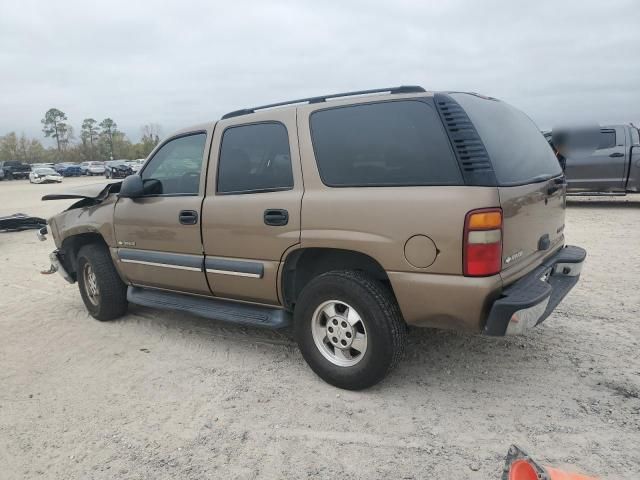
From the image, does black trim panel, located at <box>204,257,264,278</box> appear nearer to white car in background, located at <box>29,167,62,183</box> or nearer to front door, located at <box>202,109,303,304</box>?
front door, located at <box>202,109,303,304</box>

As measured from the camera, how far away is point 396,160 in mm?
2973

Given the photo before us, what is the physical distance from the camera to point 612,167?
10.4 metres

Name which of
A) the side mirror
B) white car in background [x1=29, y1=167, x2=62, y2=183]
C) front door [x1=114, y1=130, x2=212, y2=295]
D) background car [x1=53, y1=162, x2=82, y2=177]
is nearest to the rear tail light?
front door [x1=114, y1=130, x2=212, y2=295]

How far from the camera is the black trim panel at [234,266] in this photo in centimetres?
354

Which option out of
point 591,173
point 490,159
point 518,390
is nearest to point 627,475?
point 518,390

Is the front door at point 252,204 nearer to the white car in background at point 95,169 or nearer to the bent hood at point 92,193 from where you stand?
the bent hood at point 92,193

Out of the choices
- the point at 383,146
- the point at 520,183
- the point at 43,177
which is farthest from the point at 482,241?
the point at 43,177

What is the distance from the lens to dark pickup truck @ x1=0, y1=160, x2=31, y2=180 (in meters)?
43.4

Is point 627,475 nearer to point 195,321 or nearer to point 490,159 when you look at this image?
point 490,159

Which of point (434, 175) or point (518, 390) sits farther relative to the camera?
point (518, 390)

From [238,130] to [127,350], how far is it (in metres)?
2.09

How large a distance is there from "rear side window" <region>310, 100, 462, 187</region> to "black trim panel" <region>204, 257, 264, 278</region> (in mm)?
831

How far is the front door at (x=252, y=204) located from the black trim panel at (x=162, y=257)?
0.14 m

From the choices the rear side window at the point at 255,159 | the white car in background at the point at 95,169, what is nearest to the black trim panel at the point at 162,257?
the rear side window at the point at 255,159
